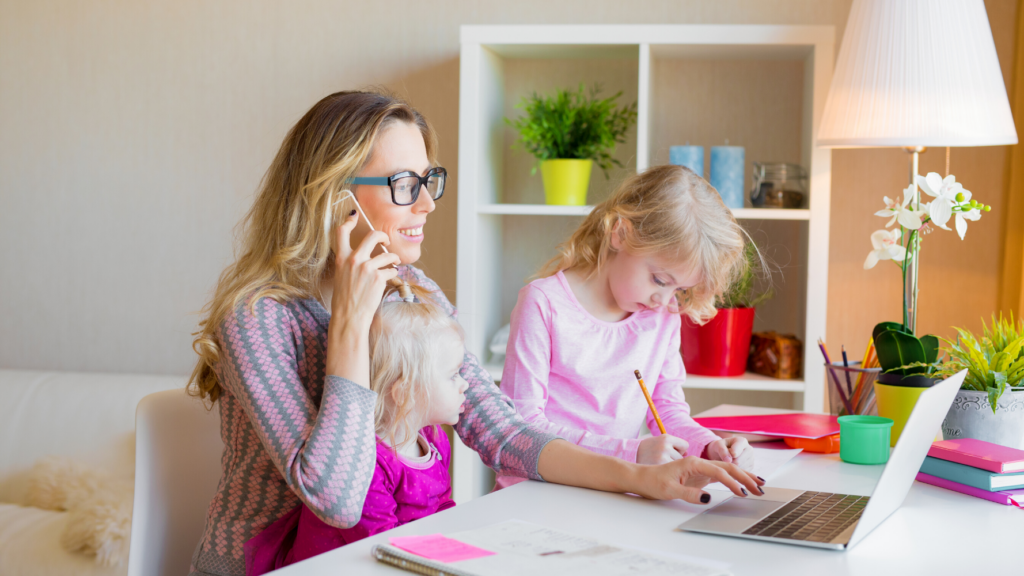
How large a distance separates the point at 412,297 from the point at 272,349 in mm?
240

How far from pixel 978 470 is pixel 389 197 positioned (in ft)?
2.88

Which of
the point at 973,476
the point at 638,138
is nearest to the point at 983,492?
the point at 973,476

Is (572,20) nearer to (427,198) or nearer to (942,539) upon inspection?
(427,198)

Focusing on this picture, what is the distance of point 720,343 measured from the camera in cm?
208

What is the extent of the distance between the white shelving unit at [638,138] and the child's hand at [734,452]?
0.82 metres

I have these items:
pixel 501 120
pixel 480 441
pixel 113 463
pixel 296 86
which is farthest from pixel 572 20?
pixel 113 463

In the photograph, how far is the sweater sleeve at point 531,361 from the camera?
1454mm

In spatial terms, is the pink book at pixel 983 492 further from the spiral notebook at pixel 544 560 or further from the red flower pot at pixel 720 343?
the red flower pot at pixel 720 343

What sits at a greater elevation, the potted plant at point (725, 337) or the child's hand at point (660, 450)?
the potted plant at point (725, 337)

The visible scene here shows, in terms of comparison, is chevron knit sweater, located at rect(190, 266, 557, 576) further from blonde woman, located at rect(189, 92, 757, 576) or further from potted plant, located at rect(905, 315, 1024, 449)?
potted plant, located at rect(905, 315, 1024, 449)

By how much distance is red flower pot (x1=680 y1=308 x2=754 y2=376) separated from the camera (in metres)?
2.07

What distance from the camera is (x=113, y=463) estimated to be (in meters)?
2.12

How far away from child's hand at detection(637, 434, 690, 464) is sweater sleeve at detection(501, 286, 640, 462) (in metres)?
0.24

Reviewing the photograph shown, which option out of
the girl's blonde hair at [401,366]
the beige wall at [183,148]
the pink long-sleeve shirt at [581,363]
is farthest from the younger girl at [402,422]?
the beige wall at [183,148]
